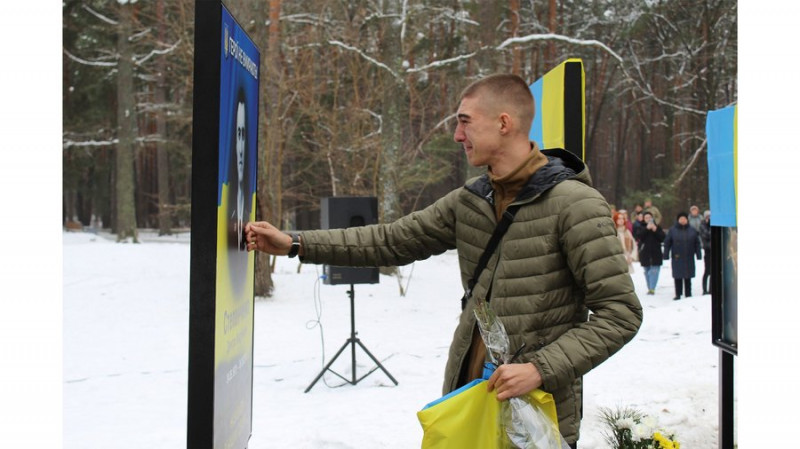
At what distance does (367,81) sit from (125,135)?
13.1 metres

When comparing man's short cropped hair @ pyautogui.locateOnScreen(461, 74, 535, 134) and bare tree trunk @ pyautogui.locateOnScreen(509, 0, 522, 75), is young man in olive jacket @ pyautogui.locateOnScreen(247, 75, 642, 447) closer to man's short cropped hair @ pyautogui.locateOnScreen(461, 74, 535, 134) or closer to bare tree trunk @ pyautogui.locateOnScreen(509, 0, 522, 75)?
man's short cropped hair @ pyautogui.locateOnScreen(461, 74, 535, 134)

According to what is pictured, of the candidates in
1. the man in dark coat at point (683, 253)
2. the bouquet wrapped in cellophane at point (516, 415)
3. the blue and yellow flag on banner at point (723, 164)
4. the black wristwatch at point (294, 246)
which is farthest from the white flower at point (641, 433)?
the man in dark coat at point (683, 253)

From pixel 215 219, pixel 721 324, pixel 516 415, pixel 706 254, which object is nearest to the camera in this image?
pixel 215 219

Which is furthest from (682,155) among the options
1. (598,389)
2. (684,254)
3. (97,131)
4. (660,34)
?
(598,389)

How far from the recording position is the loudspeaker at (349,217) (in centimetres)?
786

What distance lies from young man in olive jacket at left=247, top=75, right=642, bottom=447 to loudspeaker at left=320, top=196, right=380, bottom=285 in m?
5.01

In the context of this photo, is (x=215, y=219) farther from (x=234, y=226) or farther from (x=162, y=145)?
(x=162, y=145)

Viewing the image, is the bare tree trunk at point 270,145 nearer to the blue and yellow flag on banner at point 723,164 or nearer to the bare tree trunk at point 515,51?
the bare tree trunk at point 515,51

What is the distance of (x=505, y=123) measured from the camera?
2547mm

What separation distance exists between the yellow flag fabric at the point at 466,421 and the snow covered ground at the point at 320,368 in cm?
329

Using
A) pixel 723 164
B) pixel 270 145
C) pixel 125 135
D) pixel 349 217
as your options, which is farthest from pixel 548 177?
pixel 125 135

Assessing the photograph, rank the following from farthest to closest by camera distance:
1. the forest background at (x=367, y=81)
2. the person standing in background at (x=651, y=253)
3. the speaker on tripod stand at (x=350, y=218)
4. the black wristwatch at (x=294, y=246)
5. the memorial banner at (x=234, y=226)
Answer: the forest background at (x=367, y=81) → the person standing in background at (x=651, y=253) → the speaker on tripod stand at (x=350, y=218) → the black wristwatch at (x=294, y=246) → the memorial banner at (x=234, y=226)

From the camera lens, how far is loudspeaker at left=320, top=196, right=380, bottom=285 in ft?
25.8

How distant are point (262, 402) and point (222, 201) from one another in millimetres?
5261
